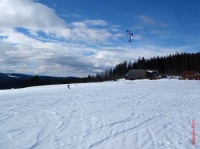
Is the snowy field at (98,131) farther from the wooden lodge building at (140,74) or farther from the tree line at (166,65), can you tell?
the tree line at (166,65)

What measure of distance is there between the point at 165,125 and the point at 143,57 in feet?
363

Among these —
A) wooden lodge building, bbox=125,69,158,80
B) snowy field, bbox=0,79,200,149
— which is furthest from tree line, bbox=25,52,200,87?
snowy field, bbox=0,79,200,149

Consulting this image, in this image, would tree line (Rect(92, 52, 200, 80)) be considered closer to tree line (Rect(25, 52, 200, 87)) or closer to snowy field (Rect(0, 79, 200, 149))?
tree line (Rect(25, 52, 200, 87))

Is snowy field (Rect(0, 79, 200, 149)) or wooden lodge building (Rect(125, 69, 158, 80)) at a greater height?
wooden lodge building (Rect(125, 69, 158, 80))

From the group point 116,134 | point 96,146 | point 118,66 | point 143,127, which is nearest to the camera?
point 96,146

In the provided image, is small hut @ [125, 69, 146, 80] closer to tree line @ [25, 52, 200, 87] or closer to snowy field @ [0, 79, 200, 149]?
tree line @ [25, 52, 200, 87]

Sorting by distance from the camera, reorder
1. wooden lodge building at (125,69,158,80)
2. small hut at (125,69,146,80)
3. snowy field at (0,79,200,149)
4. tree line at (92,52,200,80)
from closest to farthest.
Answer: snowy field at (0,79,200,149) < small hut at (125,69,146,80) < wooden lodge building at (125,69,158,80) < tree line at (92,52,200,80)

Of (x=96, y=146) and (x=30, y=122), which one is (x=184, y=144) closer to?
(x=96, y=146)

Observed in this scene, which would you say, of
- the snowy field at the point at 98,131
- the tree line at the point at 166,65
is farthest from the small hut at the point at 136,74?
the snowy field at the point at 98,131

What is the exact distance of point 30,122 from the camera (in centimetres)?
857

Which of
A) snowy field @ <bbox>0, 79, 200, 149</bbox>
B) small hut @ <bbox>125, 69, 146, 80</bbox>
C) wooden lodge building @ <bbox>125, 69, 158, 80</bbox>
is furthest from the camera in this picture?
wooden lodge building @ <bbox>125, 69, 158, 80</bbox>

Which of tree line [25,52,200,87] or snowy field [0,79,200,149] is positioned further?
tree line [25,52,200,87]

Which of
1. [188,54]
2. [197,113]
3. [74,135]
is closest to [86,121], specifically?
[74,135]

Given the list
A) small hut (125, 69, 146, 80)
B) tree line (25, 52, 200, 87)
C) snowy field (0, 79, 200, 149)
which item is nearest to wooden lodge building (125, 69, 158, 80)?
small hut (125, 69, 146, 80)
